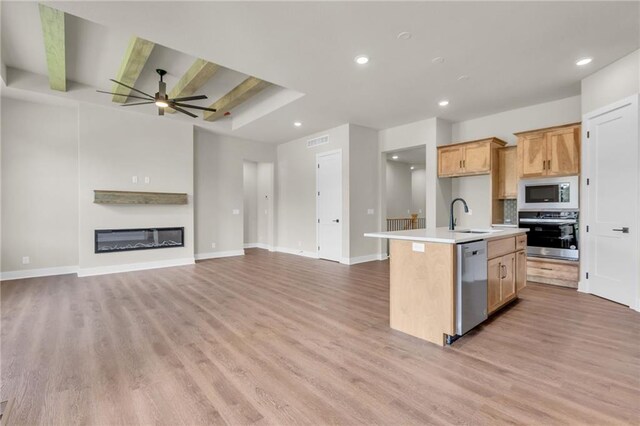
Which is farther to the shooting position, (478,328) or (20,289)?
(20,289)

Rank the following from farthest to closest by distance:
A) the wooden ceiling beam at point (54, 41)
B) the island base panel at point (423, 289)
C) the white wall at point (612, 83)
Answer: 1. the white wall at point (612, 83)
2. the wooden ceiling beam at point (54, 41)
3. the island base panel at point (423, 289)

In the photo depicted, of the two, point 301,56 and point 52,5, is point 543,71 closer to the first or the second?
point 301,56

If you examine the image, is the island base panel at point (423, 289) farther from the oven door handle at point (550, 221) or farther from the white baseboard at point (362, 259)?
the white baseboard at point (362, 259)

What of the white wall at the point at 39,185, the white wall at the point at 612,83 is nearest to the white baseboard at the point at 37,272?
the white wall at the point at 39,185

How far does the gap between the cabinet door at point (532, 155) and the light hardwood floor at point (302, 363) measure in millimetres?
1909

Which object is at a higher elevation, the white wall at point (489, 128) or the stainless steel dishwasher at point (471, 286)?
the white wall at point (489, 128)

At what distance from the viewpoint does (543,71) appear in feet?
12.5

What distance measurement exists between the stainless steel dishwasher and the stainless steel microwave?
2.49m

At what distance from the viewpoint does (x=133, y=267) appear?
18.8ft

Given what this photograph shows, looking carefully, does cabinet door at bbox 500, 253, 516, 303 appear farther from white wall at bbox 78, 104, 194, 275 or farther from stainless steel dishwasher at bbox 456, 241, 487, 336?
white wall at bbox 78, 104, 194, 275

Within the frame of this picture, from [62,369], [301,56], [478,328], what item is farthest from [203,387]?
[301,56]

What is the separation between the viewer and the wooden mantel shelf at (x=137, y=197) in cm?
534

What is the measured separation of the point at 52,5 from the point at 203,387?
11.4 ft

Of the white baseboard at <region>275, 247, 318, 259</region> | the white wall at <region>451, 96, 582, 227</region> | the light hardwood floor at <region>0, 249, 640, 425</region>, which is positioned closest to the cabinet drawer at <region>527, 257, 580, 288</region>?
the light hardwood floor at <region>0, 249, 640, 425</region>
